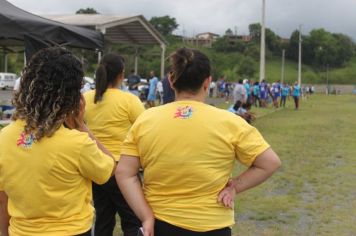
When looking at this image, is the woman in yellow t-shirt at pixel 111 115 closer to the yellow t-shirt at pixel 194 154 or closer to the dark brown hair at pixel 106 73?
the dark brown hair at pixel 106 73

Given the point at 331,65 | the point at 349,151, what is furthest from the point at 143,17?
the point at 331,65

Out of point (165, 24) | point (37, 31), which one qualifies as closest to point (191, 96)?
point (37, 31)

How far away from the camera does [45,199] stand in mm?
2557

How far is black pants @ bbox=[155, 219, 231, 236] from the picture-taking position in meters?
2.64

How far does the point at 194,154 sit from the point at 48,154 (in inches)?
27.0

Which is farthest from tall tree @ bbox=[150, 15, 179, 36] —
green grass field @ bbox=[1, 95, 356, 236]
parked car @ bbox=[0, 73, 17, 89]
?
green grass field @ bbox=[1, 95, 356, 236]

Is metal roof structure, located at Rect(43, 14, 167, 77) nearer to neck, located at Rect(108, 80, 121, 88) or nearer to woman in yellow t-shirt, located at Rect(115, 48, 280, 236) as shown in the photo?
neck, located at Rect(108, 80, 121, 88)

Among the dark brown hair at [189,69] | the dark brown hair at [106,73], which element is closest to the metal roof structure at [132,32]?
the dark brown hair at [106,73]

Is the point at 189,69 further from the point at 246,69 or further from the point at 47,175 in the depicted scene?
the point at 246,69

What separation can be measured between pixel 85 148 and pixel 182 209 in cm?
55

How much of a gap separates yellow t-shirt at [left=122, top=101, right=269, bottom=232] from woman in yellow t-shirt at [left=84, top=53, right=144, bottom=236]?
1.61m

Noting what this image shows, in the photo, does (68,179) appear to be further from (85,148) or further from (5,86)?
(5,86)

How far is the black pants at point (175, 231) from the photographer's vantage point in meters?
2.64

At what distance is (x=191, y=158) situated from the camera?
103 inches
